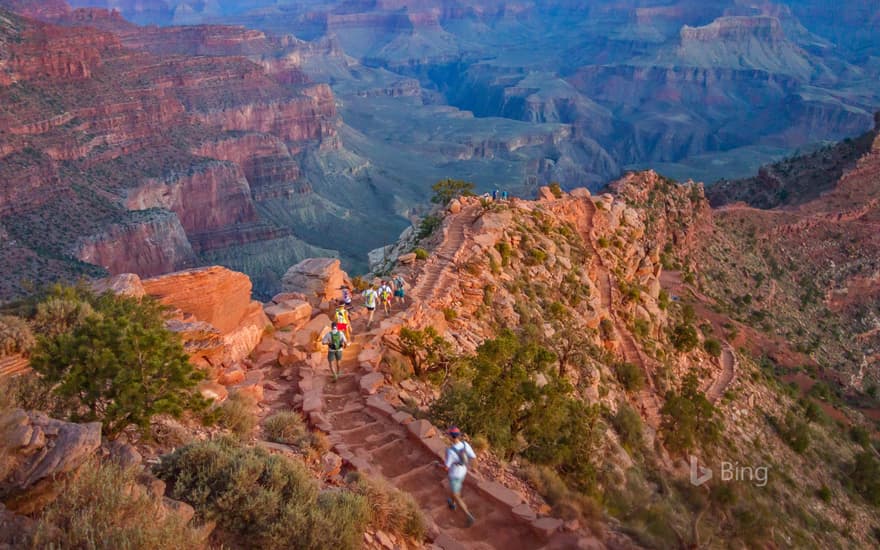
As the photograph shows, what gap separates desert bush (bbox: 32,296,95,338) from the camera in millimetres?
14531

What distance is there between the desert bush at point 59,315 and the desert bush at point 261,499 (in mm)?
6651

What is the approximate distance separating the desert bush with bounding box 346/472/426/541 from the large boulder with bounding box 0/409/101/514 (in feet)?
13.1

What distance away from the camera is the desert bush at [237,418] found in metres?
13.1

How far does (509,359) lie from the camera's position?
1659cm

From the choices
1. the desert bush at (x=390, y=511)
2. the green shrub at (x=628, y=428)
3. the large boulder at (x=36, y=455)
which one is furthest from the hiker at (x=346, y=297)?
the large boulder at (x=36, y=455)

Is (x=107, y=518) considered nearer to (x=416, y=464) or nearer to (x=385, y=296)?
(x=416, y=464)

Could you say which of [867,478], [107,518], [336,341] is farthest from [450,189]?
[107,518]

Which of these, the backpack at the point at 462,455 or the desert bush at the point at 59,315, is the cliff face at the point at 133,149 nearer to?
the desert bush at the point at 59,315

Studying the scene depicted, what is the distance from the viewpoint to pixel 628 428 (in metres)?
20.3

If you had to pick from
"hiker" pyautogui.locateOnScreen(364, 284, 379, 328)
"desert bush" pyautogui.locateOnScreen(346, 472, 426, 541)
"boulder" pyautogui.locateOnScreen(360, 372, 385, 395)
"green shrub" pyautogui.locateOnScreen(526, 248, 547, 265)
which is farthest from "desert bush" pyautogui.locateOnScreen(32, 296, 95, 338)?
"green shrub" pyautogui.locateOnScreen(526, 248, 547, 265)

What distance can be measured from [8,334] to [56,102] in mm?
72991

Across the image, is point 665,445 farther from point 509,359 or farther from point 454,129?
point 454,129

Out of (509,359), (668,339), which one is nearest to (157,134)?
(668,339)

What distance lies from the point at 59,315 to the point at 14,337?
1.63m
